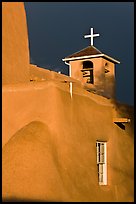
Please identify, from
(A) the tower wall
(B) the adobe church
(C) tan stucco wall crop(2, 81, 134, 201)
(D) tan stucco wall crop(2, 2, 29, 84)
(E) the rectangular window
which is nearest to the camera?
(C) tan stucco wall crop(2, 81, 134, 201)

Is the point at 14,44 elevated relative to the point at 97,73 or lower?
elevated

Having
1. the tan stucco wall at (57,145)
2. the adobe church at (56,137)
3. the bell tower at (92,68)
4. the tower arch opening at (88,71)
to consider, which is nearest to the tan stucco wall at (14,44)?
the adobe church at (56,137)

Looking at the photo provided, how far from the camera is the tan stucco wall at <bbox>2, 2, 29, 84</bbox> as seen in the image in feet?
53.5

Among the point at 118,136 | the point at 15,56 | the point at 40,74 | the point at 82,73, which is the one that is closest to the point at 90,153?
the point at 118,136

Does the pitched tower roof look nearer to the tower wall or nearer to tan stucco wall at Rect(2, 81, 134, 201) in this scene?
the tower wall

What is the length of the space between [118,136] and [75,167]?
378 cm

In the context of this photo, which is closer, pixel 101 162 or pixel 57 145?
pixel 57 145

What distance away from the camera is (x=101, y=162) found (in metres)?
16.5

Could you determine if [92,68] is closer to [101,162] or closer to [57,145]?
[101,162]

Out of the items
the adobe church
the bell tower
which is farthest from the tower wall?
the adobe church

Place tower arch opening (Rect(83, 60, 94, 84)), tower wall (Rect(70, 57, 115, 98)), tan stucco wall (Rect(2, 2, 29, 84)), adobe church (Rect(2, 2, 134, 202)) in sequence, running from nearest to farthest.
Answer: adobe church (Rect(2, 2, 134, 202))
tan stucco wall (Rect(2, 2, 29, 84))
tower wall (Rect(70, 57, 115, 98))
tower arch opening (Rect(83, 60, 94, 84))

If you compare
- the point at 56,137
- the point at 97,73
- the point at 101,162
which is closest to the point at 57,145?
the point at 56,137

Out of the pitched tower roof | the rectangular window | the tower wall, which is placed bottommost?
the rectangular window

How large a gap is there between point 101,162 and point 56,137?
2.79 metres
